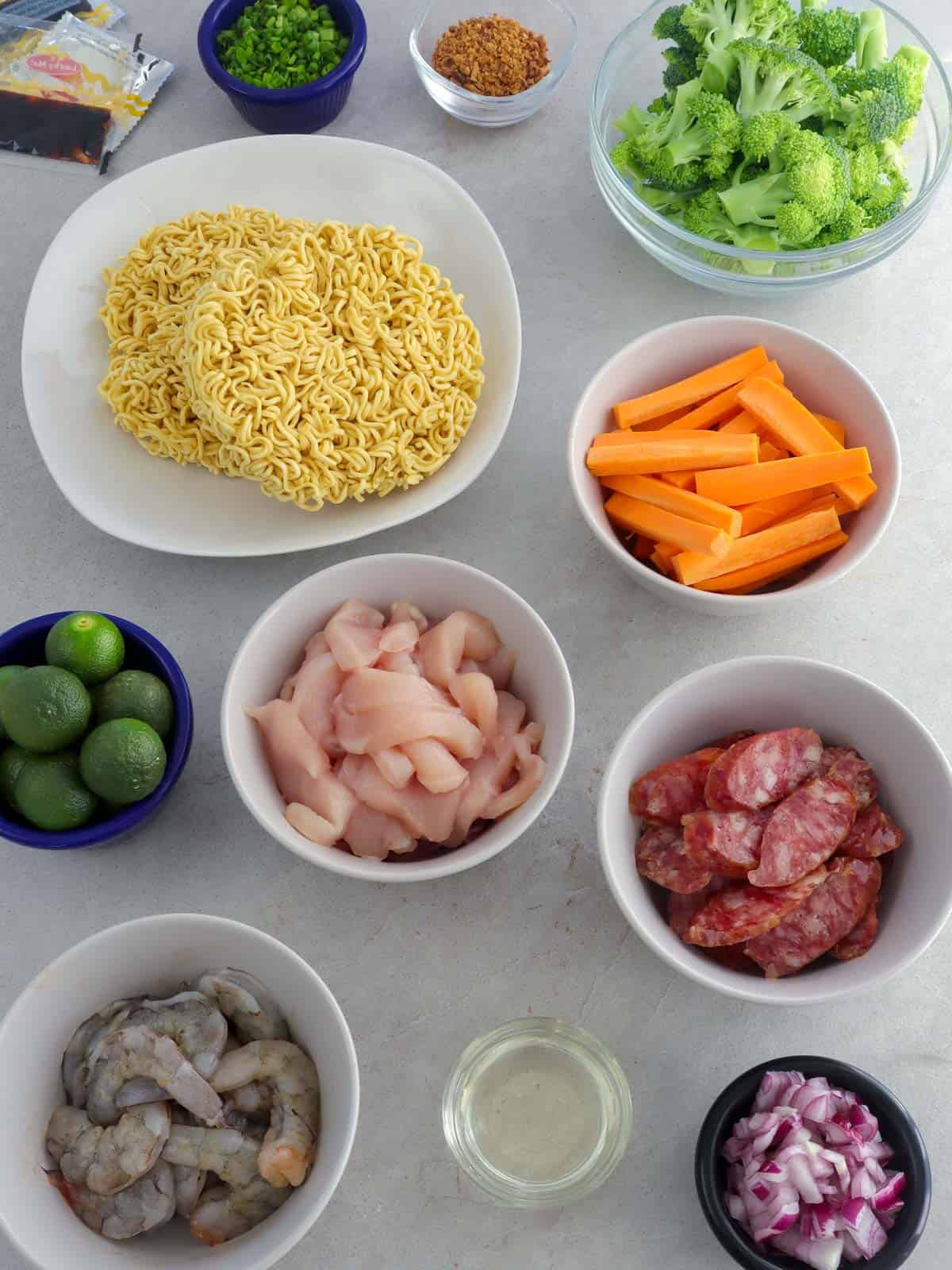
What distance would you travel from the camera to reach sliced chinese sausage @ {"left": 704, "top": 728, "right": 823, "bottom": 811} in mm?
1766

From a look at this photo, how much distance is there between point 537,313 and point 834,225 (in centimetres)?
61

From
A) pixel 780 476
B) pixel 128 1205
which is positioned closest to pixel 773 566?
pixel 780 476

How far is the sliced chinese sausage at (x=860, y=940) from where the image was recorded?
175 cm

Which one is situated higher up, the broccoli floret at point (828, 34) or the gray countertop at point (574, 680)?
the broccoli floret at point (828, 34)

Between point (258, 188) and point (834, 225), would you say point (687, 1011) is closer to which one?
point (834, 225)

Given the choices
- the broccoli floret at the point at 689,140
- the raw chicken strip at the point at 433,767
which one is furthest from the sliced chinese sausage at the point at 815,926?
the broccoli floret at the point at 689,140

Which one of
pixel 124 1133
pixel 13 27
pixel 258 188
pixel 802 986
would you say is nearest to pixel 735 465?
pixel 802 986

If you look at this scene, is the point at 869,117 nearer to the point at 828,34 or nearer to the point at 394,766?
the point at 828,34

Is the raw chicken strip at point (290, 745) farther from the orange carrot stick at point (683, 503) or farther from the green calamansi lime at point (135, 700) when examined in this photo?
the orange carrot stick at point (683, 503)

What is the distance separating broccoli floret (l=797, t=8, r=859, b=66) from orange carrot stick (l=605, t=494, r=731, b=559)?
1.01 m

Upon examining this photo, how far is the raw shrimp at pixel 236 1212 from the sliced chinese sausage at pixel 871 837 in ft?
3.21

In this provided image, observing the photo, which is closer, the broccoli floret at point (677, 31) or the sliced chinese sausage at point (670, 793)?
the sliced chinese sausage at point (670, 793)

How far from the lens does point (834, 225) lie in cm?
224

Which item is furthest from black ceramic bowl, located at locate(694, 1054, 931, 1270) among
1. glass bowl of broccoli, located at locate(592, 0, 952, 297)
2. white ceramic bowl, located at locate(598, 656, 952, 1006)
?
glass bowl of broccoli, located at locate(592, 0, 952, 297)
